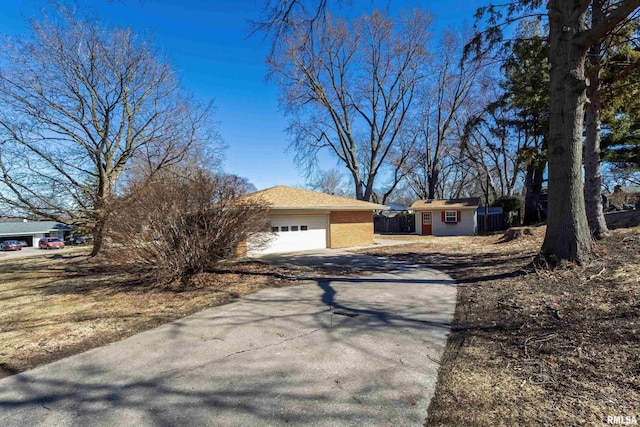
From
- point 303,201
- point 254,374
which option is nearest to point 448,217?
point 303,201

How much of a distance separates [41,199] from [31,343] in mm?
11982

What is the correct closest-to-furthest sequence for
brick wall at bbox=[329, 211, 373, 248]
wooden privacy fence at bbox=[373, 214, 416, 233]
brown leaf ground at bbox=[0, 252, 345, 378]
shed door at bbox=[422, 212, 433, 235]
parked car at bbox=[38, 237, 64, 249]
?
brown leaf ground at bbox=[0, 252, 345, 378]
brick wall at bbox=[329, 211, 373, 248]
shed door at bbox=[422, 212, 433, 235]
wooden privacy fence at bbox=[373, 214, 416, 233]
parked car at bbox=[38, 237, 64, 249]

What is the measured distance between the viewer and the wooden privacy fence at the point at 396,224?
28312 millimetres

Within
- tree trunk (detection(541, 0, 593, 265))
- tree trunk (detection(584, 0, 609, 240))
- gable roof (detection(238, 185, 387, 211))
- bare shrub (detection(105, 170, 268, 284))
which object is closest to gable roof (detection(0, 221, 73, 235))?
gable roof (detection(238, 185, 387, 211))

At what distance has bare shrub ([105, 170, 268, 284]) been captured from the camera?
6953mm

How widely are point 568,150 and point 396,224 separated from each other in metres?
24.0

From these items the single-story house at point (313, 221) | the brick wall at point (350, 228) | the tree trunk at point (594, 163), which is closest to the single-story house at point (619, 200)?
the tree trunk at point (594, 163)

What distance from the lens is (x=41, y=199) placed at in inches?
522

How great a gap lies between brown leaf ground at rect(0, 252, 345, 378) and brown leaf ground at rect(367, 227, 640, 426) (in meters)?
4.32

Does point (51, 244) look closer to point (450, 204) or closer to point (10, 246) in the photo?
point (10, 246)

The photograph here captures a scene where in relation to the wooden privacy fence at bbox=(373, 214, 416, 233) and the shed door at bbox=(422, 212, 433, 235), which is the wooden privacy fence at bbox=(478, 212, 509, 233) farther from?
the wooden privacy fence at bbox=(373, 214, 416, 233)

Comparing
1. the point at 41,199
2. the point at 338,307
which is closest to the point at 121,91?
the point at 41,199

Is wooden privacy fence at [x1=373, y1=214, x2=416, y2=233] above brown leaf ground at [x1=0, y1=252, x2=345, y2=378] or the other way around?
above

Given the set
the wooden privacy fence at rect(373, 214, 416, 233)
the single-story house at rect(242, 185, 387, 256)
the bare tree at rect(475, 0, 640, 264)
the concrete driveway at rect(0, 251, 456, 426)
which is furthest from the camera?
the wooden privacy fence at rect(373, 214, 416, 233)
